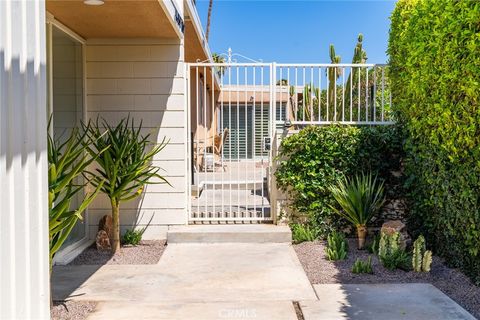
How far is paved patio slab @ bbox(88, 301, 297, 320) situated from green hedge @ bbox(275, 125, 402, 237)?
240 cm

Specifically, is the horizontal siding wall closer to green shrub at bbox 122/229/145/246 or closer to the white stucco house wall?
the white stucco house wall

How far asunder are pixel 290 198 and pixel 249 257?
4.14 ft

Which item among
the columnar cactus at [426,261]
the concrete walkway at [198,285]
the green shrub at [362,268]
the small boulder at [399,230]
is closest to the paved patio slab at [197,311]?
the concrete walkway at [198,285]

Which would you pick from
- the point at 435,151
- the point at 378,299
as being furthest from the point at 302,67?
the point at 378,299

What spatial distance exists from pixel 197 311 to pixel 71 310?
0.97 m

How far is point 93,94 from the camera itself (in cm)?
617

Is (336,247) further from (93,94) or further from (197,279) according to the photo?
(93,94)

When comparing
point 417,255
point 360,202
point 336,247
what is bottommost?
point 336,247

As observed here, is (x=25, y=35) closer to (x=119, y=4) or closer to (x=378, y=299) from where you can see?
(x=119, y=4)

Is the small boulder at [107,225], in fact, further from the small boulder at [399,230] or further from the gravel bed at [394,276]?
the small boulder at [399,230]

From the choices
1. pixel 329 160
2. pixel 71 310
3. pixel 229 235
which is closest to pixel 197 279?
pixel 71 310

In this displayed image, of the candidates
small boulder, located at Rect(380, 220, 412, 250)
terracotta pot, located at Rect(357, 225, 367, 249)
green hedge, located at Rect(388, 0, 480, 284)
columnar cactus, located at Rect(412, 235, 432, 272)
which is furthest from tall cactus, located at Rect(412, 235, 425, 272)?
terracotta pot, located at Rect(357, 225, 367, 249)

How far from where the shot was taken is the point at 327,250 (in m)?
5.27

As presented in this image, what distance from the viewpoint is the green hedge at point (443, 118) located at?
12.6 feet
